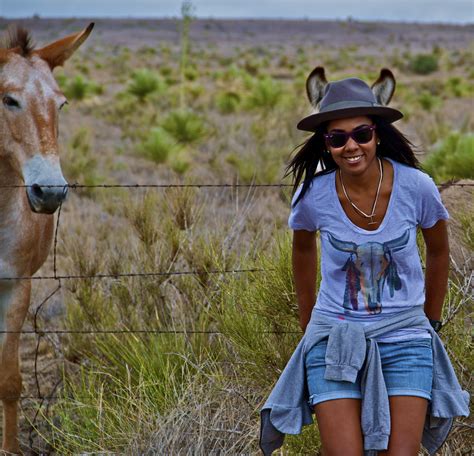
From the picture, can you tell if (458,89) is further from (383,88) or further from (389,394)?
(389,394)

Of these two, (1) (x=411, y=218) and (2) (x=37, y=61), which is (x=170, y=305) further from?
(1) (x=411, y=218)

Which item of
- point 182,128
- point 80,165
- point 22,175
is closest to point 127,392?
point 22,175

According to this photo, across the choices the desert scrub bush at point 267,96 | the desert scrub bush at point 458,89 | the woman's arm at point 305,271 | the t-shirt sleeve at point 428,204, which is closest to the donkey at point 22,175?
the woman's arm at point 305,271

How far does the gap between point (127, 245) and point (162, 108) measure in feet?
58.0

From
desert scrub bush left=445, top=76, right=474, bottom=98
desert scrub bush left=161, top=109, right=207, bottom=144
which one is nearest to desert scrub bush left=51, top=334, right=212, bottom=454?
desert scrub bush left=161, top=109, right=207, bottom=144

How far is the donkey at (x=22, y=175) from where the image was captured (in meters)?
4.46

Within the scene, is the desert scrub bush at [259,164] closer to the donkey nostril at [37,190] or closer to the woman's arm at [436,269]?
the donkey nostril at [37,190]

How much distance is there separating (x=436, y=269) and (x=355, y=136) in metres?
0.64

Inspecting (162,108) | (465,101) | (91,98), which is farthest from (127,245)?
(465,101)

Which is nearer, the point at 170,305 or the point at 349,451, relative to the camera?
the point at 349,451

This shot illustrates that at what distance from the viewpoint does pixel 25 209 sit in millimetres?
5043

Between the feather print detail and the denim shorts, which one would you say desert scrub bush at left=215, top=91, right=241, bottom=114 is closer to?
the feather print detail

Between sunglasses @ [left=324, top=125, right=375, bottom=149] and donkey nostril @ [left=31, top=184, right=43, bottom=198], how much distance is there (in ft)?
5.64

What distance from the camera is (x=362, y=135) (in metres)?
3.25
